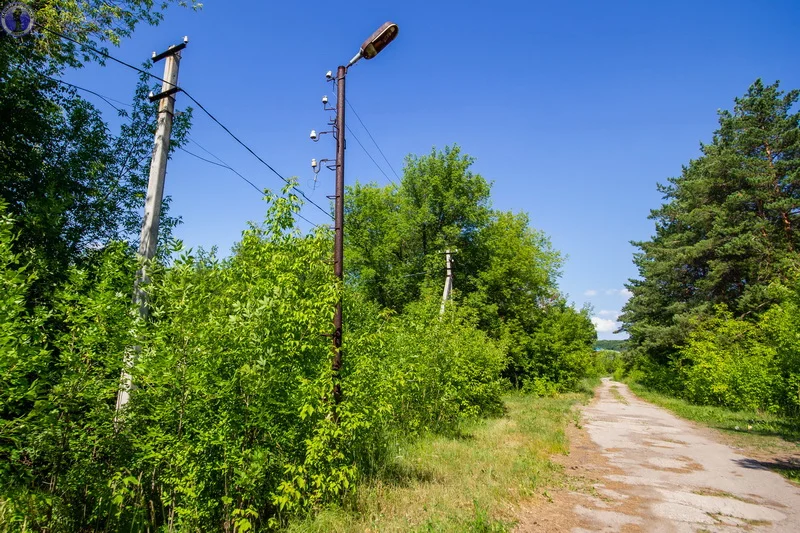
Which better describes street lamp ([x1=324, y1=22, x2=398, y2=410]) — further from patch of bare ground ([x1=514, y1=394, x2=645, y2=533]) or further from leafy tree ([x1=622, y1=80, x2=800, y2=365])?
leafy tree ([x1=622, y1=80, x2=800, y2=365])

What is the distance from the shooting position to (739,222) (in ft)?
79.9

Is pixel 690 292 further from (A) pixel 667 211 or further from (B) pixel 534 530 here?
(B) pixel 534 530

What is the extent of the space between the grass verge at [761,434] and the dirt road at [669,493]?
47 centimetres

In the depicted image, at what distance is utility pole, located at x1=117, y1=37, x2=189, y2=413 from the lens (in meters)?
5.10

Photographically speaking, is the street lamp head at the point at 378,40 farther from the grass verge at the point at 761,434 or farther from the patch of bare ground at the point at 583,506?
the grass verge at the point at 761,434

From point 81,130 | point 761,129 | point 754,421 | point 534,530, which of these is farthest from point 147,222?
point 761,129

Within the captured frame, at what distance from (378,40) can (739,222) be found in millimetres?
26604

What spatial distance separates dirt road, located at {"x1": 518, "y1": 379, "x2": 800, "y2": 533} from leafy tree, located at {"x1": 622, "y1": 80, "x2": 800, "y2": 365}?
15.0 metres

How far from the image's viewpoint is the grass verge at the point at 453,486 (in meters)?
5.48

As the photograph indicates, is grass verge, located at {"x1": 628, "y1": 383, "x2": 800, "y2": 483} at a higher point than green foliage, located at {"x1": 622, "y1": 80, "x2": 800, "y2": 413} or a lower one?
lower

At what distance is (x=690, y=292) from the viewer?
30281 mm

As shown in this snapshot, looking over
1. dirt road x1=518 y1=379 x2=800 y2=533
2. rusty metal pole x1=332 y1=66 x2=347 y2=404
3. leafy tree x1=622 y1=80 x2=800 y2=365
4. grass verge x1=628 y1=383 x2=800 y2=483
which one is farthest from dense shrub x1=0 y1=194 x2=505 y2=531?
leafy tree x1=622 y1=80 x2=800 y2=365

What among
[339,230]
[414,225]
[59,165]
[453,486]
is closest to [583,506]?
[453,486]

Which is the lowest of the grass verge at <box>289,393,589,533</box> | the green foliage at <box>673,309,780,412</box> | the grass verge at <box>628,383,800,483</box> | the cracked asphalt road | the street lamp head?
the grass verge at <box>628,383,800,483</box>
